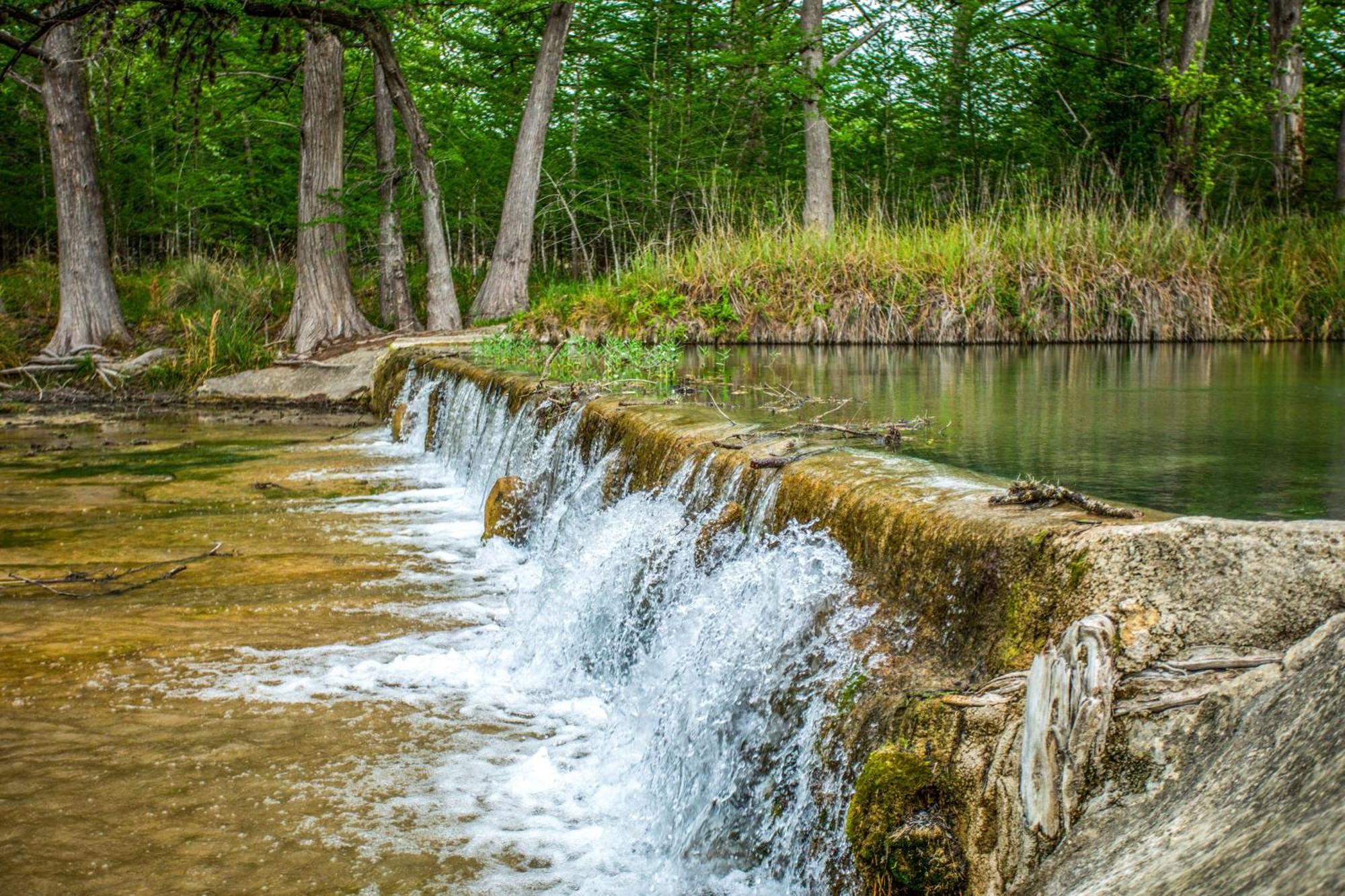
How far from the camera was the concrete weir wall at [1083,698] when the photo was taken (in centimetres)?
150

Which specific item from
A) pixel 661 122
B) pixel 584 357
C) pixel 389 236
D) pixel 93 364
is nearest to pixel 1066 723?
pixel 584 357

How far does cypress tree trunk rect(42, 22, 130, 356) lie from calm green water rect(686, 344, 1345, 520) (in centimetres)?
930

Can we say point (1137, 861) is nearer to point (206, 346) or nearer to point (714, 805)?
point (714, 805)

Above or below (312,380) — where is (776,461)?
below

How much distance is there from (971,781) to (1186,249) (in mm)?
10113

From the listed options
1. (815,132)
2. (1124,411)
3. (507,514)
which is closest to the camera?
(1124,411)

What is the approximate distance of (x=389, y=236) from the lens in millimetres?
14898

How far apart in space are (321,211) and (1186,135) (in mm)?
10851

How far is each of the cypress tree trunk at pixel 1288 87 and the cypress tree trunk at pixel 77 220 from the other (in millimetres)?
14984

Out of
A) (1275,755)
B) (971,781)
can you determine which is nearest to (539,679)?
(971,781)

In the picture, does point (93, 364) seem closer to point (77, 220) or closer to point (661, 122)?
point (77, 220)

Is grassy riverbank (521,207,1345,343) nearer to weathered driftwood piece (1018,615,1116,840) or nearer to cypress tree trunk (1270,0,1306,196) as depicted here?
cypress tree trunk (1270,0,1306,196)

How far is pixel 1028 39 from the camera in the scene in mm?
17234

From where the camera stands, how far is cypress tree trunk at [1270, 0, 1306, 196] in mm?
14008
